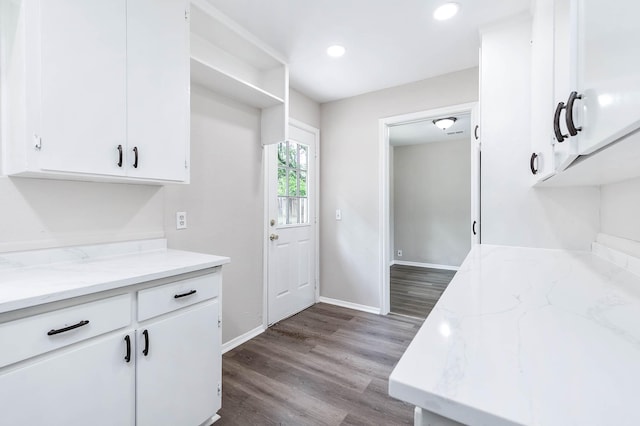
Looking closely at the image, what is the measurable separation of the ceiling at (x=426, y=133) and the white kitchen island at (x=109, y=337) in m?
3.68

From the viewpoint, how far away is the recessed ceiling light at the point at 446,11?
6.17 feet

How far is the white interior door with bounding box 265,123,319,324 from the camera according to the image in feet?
9.63

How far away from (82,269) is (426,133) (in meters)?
4.89

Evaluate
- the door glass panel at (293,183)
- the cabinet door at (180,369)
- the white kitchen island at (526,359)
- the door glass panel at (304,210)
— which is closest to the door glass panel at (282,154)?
the door glass panel at (293,183)

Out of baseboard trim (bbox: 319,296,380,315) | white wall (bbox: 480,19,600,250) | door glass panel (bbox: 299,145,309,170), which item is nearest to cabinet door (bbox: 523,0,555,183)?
white wall (bbox: 480,19,600,250)

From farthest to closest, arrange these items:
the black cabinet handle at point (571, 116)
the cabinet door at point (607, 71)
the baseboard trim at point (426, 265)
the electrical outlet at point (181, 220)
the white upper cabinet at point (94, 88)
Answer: the baseboard trim at point (426, 265) < the electrical outlet at point (181, 220) < the white upper cabinet at point (94, 88) < the black cabinet handle at point (571, 116) < the cabinet door at point (607, 71)

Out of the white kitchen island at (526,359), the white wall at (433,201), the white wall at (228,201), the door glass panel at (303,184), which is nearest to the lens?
the white kitchen island at (526,359)

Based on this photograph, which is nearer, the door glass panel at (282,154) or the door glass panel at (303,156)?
the door glass panel at (282,154)

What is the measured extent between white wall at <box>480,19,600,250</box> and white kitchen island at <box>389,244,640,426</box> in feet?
3.12

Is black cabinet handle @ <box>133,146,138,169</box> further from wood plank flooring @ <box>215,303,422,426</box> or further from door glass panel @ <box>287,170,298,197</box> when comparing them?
door glass panel @ <box>287,170,298,197</box>

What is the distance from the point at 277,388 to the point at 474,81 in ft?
9.97

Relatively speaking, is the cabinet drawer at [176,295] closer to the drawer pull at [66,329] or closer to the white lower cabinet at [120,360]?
the white lower cabinet at [120,360]

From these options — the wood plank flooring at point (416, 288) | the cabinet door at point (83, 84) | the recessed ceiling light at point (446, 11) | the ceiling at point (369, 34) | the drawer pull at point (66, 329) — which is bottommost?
the wood plank flooring at point (416, 288)

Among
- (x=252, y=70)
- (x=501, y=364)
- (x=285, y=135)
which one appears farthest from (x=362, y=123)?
(x=501, y=364)
